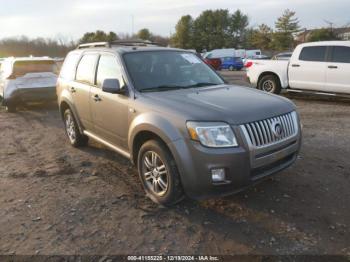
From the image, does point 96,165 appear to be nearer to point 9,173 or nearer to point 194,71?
point 9,173

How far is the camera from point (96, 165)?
5625 mm

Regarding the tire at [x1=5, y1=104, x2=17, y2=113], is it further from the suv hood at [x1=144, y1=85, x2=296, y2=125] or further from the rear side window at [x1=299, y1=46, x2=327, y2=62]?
the rear side window at [x1=299, y1=46, x2=327, y2=62]

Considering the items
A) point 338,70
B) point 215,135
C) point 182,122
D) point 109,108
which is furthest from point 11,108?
point 338,70

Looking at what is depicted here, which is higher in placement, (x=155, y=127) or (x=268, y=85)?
(x=155, y=127)

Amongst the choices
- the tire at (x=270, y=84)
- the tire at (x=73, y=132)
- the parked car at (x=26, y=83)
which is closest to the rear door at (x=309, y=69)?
the tire at (x=270, y=84)

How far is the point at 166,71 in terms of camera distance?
15.7ft

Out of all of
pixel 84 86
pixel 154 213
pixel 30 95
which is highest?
pixel 84 86

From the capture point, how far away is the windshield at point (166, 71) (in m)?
4.53

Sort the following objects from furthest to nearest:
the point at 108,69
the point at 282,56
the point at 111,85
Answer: the point at 282,56
the point at 108,69
the point at 111,85

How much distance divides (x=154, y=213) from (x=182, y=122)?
1.15 m

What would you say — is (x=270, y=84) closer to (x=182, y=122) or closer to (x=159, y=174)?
(x=159, y=174)

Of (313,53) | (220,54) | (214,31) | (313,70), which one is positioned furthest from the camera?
(214,31)

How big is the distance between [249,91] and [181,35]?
242ft

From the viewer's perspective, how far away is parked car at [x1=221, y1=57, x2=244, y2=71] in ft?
112
